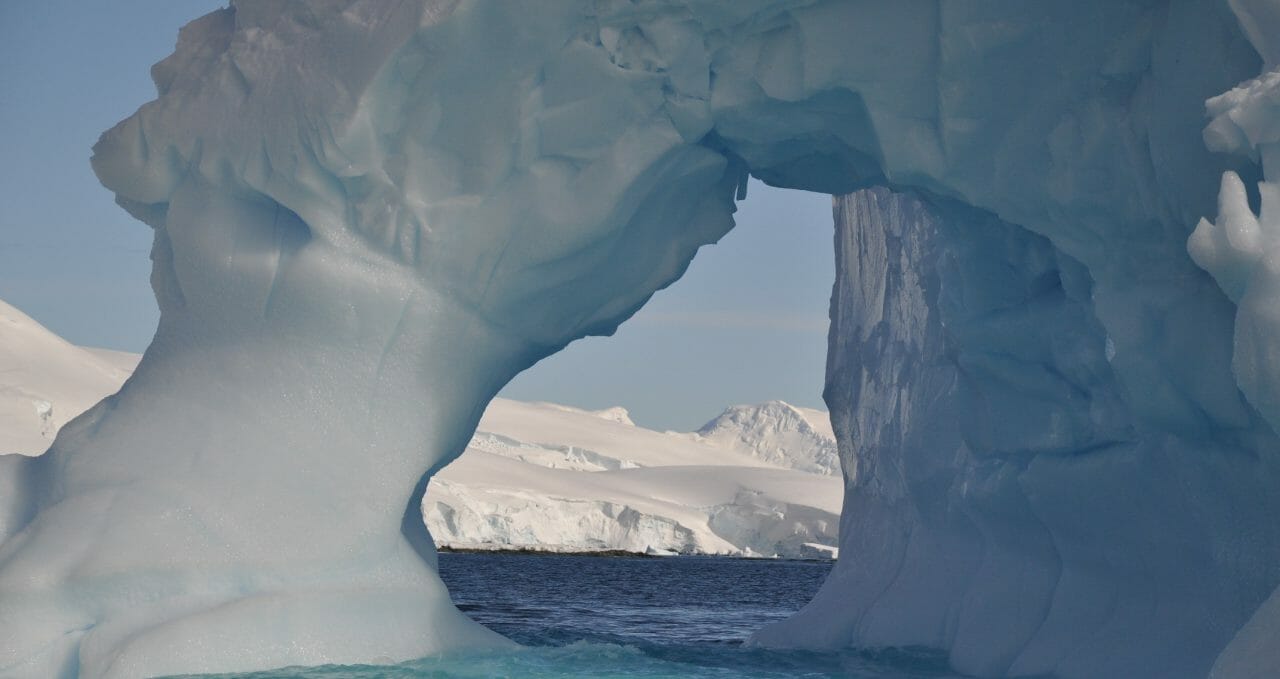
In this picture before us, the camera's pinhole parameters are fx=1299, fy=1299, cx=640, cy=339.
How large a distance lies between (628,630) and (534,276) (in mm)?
8389

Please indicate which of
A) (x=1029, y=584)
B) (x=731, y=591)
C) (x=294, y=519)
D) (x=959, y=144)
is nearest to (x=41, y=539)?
(x=294, y=519)

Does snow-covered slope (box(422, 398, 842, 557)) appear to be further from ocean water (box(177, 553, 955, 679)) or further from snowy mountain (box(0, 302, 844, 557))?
ocean water (box(177, 553, 955, 679))

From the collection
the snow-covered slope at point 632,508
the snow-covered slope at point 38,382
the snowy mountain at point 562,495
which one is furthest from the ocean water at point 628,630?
the snow-covered slope at point 38,382

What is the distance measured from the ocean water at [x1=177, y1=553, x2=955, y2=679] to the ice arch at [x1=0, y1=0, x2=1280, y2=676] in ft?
1.98

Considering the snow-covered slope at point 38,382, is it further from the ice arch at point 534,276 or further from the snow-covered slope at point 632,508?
the ice arch at point 534,276

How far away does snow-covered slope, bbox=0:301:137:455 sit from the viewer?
112 ft

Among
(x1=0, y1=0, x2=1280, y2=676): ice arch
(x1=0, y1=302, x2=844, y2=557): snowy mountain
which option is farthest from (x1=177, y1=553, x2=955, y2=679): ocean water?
(x1=0, y1=302, x2=844, y2=557): snowy mountain

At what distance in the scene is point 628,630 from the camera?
16234 millimetres

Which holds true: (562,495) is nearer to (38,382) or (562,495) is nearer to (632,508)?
(632,508)

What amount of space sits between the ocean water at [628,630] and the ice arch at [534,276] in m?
0.60

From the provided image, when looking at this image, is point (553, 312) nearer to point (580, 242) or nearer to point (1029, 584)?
point (580, 242)

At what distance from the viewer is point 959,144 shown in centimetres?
834

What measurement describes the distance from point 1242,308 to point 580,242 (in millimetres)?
4489

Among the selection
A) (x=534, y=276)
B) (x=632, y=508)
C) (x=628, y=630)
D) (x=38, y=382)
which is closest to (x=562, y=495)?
(x=632, y=508)
